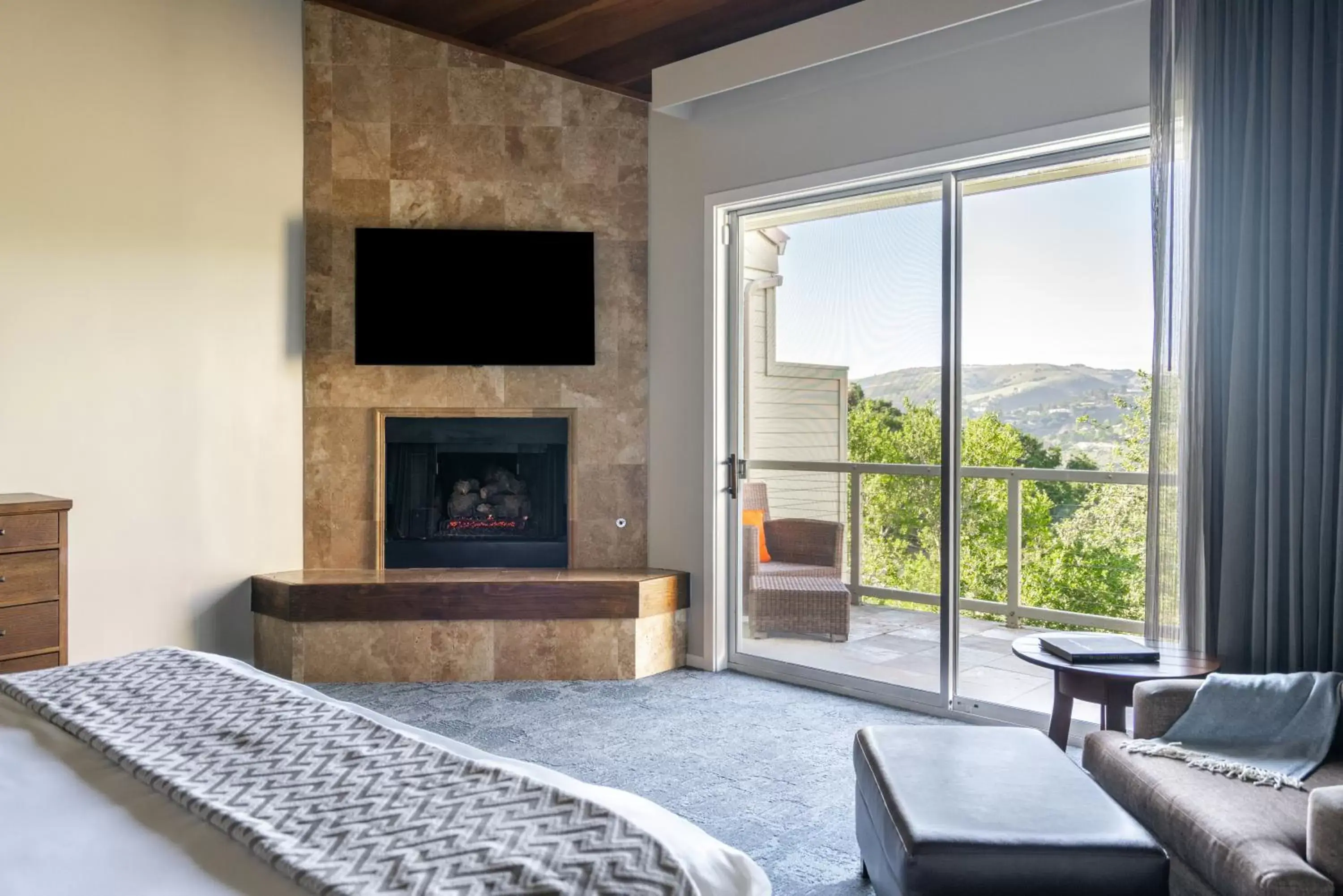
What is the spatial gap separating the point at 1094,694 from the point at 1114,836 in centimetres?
89

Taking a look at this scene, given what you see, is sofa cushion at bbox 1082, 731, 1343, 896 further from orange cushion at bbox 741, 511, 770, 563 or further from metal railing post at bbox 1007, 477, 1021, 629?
orange cushion at bbox 741, 511, 770, 563

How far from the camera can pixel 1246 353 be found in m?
2.95

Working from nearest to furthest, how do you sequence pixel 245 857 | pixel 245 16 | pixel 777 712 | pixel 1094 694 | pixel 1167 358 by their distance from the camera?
pixel 245 857, pixel 1094 694, pixel 1167 358, pixel 777 712, pixel 245 16

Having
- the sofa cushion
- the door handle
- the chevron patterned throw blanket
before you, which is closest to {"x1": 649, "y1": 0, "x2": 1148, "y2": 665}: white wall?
the door handle

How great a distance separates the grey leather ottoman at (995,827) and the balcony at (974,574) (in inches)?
57.4

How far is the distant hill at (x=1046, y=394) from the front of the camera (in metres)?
3.57

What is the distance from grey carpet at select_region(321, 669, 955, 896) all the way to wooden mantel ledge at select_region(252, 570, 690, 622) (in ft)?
1.01

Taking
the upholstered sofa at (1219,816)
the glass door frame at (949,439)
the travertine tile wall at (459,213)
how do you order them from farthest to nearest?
the travertine tile wall at (459,213) < the glass door frame at (949,439) < the upholstered sofa at (1219,816)

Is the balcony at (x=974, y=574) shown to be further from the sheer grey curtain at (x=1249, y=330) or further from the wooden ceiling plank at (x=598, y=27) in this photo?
the wooden ceiling plank at (x=598, y=27)

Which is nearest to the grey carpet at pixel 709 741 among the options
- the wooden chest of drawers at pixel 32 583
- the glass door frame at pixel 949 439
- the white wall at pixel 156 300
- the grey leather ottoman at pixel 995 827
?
the glass door frame at pixel 949 439

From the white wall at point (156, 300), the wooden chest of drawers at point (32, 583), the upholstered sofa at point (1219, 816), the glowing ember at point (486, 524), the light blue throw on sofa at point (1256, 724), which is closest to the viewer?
the upholstered sofa at point (1219, 816)

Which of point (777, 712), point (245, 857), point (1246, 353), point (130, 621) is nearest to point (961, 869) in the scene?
point (245, 857)

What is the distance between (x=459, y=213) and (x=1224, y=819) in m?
4.04

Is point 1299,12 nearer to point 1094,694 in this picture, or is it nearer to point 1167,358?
point 1167,358
